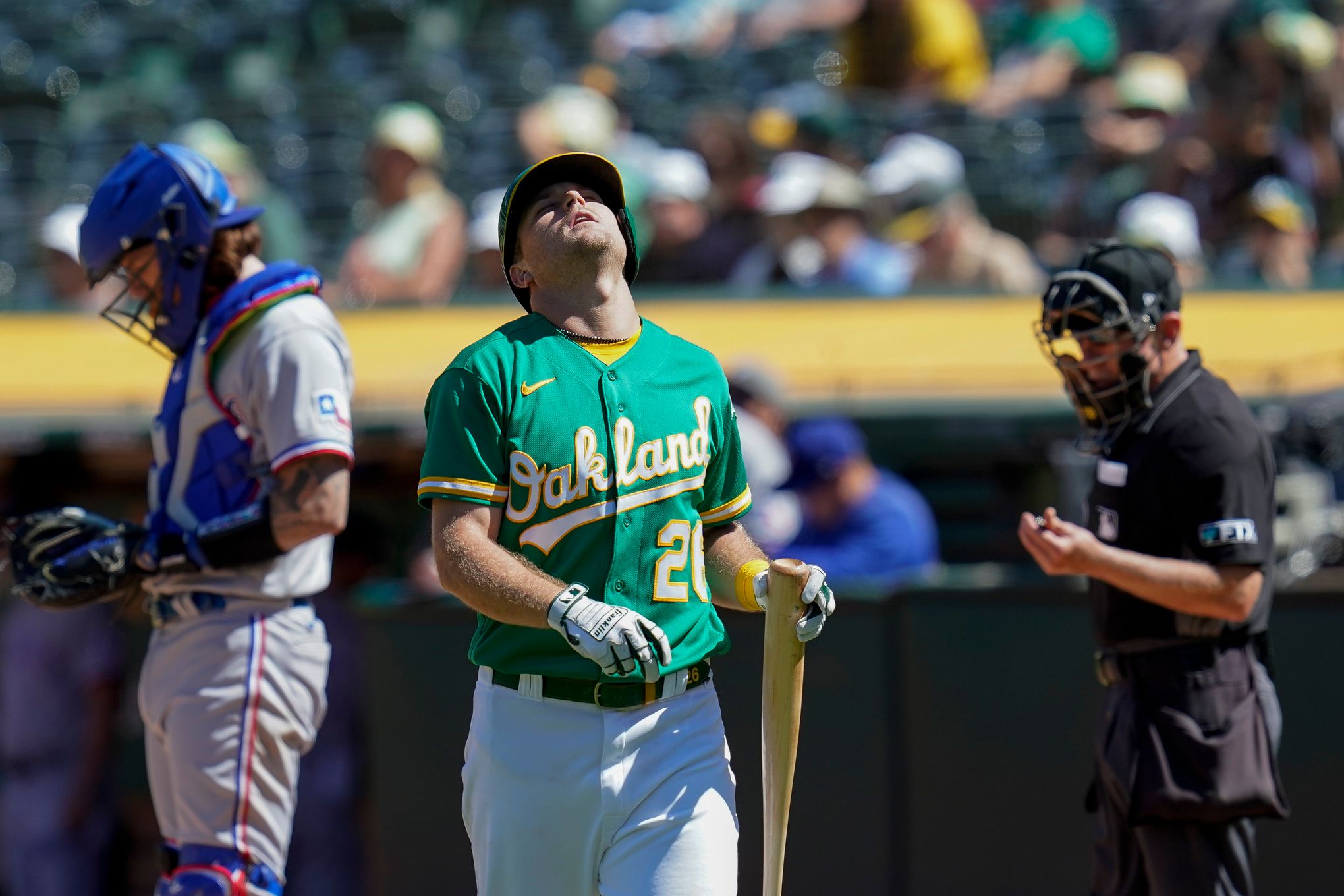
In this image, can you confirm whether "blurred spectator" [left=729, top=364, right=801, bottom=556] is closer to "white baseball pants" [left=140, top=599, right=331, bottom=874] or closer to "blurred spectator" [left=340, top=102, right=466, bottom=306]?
"blurred spectator" [left=340, top=102, right=466, bottom=306]

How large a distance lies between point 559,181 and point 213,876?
6.00 ft

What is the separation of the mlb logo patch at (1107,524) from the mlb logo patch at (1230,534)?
0.22m

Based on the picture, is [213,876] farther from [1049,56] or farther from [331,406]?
[1049,56]

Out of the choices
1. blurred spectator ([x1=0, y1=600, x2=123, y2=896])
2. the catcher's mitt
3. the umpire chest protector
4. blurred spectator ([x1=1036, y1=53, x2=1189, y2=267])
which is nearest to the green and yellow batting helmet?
the umpire chest protector

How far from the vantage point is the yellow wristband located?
10.8ft

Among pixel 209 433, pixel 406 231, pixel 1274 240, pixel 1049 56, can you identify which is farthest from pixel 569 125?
pixel 209 433

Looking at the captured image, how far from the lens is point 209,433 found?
4109 mm

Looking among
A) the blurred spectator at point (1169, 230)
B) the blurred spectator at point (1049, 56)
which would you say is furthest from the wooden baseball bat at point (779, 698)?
the blurred spectator at point (1049, 56)

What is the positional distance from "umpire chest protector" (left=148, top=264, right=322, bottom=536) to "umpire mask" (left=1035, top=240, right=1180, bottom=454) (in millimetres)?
1821

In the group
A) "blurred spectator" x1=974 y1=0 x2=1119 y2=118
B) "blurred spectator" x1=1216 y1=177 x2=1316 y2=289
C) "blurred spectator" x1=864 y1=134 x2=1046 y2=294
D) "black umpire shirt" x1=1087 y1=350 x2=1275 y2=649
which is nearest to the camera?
"black umpire shirt" x1=1087 y1=350 x2=1275 y2=649

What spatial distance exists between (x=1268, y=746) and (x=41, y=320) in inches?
244

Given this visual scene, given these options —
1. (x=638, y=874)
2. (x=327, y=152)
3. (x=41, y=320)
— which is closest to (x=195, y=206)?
(x=638, y=874)

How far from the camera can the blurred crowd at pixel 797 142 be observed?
758 centimetres

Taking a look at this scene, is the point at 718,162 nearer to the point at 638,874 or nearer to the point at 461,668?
the point at 461,668
